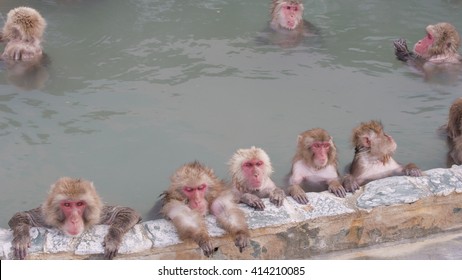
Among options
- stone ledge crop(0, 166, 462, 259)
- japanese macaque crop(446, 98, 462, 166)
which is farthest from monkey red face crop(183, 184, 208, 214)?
japanese macaque crop(446, 98, 462, 166)

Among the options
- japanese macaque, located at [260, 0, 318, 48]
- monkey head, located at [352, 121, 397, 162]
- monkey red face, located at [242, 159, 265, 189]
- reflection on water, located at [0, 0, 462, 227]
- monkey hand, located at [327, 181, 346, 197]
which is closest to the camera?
monkey hand, located at [327, 181, 346, 197]

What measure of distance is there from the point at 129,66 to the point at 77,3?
114 inches

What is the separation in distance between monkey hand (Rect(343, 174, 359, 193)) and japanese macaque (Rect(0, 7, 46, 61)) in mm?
4886

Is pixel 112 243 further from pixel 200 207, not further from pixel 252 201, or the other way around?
pixel 252 201

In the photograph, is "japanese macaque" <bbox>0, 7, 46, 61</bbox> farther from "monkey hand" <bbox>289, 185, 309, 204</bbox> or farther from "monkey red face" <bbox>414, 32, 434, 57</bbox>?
Result: "monkey red face" <bbox>414, 32, 434, 57</bbox>

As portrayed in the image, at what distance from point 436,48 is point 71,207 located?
622cm

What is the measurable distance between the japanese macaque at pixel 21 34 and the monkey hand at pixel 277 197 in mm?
4808

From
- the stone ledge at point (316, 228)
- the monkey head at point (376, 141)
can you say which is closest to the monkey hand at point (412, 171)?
the stone ledge at point (316, 228)

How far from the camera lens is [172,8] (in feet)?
37.9

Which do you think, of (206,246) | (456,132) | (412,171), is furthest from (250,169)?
(456,132)

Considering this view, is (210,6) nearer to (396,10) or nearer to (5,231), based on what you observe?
(396,10)

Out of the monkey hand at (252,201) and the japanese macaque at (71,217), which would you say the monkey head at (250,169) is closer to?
the monkey hand at (252,201)

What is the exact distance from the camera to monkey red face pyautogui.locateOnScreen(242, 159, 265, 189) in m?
6.18
